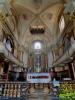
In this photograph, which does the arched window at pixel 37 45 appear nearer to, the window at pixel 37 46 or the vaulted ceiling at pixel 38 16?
the window at pixel 37 46

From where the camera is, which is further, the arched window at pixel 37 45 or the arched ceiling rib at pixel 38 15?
the arched window at pixel 37 45

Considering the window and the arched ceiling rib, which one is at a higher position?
the arched ceiling rib

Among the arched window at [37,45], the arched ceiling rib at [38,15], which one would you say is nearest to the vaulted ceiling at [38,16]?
the arched ceiling rib at [38,15]

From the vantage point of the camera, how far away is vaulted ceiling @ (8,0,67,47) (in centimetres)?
1469

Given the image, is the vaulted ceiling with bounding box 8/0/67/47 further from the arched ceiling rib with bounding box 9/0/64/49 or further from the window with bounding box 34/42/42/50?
the window with bounding box 34/42/42/50

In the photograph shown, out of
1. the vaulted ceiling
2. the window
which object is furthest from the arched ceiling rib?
the window

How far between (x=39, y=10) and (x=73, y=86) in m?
12.6

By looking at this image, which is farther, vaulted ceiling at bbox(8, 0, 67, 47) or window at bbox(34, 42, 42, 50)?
Answer: window at bbox(34, 42, 42, 50)

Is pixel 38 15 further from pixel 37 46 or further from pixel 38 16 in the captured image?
pixel 37 46

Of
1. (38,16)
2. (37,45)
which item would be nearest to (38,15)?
(38,16)

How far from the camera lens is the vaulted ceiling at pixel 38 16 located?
14689 mm

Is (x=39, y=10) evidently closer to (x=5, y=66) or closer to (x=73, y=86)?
(x=5, y=66)

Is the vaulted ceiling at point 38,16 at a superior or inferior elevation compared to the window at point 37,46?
superior

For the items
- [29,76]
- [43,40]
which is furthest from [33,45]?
[29,76]
